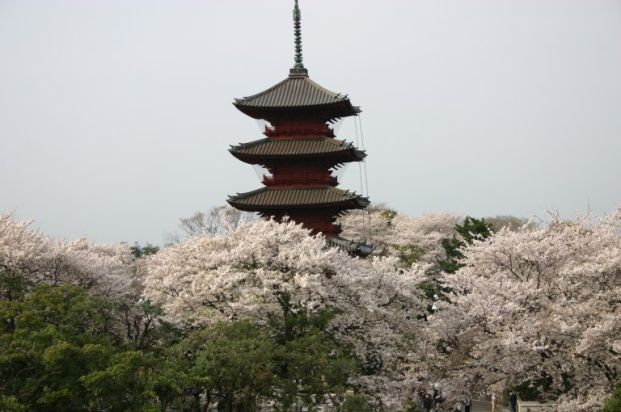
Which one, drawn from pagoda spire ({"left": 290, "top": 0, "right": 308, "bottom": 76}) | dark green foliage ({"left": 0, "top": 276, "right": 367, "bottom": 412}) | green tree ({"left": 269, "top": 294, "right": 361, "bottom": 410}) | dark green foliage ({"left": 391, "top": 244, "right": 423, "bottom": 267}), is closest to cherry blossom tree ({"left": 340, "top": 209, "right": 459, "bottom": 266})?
dark green foliage ({"left": 391, "top": 244, "right": 423, "bottom": 267})

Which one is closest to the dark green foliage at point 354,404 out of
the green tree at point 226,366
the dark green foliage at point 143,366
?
the dark green foliage at point 143,366

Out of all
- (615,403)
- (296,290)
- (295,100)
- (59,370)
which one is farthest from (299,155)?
(615,403)

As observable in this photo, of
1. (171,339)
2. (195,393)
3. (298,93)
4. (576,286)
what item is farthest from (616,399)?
(298,93)

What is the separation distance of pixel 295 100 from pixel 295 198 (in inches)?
157

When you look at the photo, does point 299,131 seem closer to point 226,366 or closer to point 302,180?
point 302,180

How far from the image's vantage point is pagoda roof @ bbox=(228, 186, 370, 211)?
28625 mm

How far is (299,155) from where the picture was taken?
95.4 ft

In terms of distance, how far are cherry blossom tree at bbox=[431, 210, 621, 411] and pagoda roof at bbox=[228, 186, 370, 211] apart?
4.98 m

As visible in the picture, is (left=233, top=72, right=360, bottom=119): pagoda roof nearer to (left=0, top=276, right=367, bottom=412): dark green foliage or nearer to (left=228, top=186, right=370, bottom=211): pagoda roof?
(left=228, top=186, right=370, bottom=211): pagoda roof

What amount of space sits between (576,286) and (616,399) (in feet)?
21.3

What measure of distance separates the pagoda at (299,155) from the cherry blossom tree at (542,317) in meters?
5.66

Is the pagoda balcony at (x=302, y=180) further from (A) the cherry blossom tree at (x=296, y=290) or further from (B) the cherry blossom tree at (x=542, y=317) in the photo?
(B) the cherry blossom tree at (x=542, y=317)

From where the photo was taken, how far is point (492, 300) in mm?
24578

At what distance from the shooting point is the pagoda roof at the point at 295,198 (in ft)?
93.9
